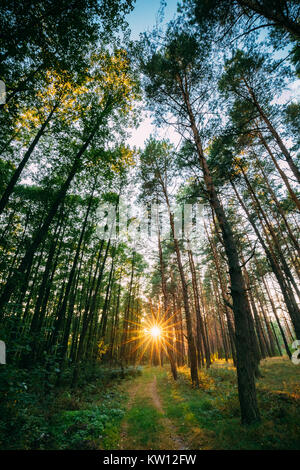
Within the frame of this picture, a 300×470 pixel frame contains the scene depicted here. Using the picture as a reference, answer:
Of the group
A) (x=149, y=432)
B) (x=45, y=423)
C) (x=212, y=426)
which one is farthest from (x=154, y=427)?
A: (x=45, y=423)

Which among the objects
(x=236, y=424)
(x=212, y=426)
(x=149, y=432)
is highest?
(x=236, y=424)

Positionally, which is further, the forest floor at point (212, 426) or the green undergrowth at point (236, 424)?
the forest floor at point (212, 426)

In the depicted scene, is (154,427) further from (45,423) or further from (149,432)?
(45,423)

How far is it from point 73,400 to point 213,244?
1450 cm

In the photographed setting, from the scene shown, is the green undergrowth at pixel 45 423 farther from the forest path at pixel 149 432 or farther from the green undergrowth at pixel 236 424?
the green undergrowth at pixel 236 424

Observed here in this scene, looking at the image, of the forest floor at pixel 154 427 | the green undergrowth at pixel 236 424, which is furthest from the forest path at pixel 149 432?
the green undergrowth at pixel 236 424

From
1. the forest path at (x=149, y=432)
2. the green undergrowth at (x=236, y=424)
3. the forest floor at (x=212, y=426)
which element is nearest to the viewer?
the green undergrowth at (x=236, y=424)

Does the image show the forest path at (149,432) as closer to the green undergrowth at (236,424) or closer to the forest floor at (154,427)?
the forest floor at (154,427)

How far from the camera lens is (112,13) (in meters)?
8.04

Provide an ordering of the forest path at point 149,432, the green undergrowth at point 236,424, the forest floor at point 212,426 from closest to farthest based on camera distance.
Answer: the green undergrowth at point 236,424
the forest floor at point 212,426
the forest path at point 149,432

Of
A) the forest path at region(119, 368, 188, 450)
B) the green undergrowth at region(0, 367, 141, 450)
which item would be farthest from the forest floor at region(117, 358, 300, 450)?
the green undergrowth at region(0, 367, 141, 450)

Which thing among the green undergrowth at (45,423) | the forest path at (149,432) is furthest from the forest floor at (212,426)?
the green undergrowth at (45,423)

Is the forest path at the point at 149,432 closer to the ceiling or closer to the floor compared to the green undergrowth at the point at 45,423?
closer to the floor

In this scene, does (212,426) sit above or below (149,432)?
above
